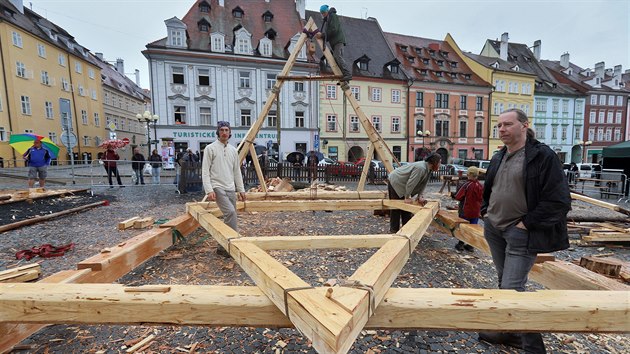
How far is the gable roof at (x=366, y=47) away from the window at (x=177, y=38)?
1196 cm

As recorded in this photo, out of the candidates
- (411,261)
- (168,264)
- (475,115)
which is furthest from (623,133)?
(168,264)

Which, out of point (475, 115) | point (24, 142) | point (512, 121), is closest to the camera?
point (512, 121)

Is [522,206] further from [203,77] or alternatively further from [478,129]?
[478,129]

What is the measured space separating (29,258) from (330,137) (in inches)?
1027

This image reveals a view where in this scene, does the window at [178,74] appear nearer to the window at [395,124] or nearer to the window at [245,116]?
the window at [245,116]

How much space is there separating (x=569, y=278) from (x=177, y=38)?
90.7ft

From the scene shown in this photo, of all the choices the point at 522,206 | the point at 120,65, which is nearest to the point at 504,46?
the point at 522,206

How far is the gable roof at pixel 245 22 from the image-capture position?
989 inches

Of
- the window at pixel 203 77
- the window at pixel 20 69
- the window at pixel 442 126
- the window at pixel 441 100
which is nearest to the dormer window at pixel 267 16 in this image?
the window at pixel 203 77

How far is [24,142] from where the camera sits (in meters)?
9.73

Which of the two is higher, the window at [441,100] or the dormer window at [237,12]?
the dormer window at [237,12]

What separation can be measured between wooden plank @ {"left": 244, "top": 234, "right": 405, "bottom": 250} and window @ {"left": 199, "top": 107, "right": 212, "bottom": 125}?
25.0 metres

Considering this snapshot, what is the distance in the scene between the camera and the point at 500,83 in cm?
3447

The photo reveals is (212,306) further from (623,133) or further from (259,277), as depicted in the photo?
(623,133)
